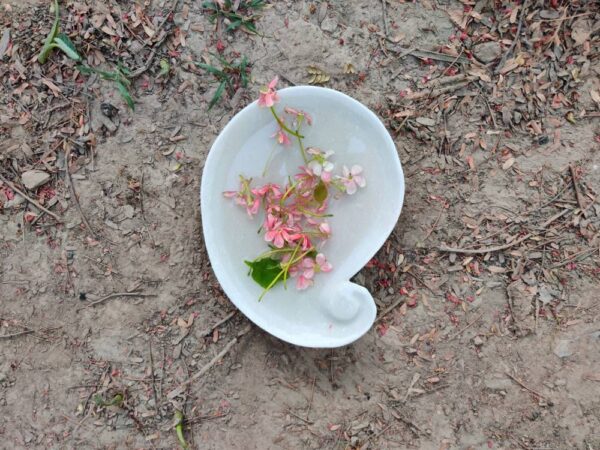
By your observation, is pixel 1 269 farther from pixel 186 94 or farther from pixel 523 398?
pixel 523 398

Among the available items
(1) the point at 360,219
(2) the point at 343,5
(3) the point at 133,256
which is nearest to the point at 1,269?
(3) the point at 133,256

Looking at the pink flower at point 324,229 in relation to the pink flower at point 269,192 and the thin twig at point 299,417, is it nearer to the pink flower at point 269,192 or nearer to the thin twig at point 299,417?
the pink flower at point 269,192

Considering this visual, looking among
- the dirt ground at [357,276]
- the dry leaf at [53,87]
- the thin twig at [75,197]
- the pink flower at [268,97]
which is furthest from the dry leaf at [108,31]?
the pink flower at [268,97]

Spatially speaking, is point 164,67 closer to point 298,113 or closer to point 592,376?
point 298,113

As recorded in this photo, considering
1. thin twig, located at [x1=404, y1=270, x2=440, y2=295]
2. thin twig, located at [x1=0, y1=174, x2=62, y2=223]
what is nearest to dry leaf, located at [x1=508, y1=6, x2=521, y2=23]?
thin twig, located at [x1=404, y1=270, x2=440, y2=295]

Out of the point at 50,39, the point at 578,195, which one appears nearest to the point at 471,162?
the point at 578,195

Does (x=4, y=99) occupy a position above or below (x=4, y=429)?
above
